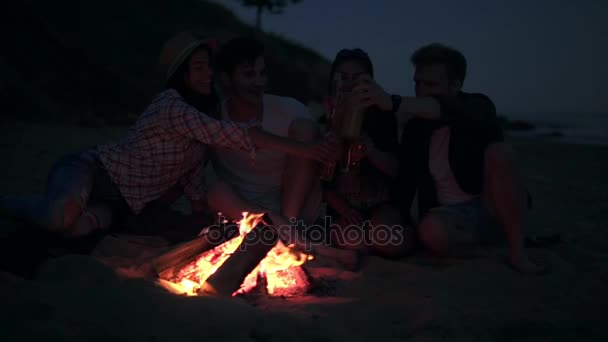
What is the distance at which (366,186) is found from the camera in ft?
11.0

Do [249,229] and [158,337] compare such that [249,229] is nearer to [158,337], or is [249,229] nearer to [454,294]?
[158,337]

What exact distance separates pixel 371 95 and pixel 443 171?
76 centimetres

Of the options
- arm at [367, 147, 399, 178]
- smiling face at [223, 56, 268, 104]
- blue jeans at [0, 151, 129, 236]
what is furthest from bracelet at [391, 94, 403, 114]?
blue jeans at [0, 151, 129, 236]

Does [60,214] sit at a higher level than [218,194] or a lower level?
lower

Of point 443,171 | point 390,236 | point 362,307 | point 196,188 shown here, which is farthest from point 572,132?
point 362,307

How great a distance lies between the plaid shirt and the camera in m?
2.85

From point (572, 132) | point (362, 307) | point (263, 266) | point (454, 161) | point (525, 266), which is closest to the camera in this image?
point (362, 307)

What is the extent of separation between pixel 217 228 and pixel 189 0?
22548mm

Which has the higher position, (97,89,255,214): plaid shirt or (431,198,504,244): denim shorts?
(97,89,255,214): plaid shirt

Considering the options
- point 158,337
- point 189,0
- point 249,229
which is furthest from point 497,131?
point 189,0

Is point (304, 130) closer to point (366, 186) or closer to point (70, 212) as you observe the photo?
point (366, 186)

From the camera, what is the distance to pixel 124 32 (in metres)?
17.4

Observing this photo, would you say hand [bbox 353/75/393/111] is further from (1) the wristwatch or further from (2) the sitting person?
(2) the sitting person

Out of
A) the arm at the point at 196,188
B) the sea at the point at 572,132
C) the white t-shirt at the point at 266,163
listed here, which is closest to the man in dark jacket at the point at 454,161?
the white t-shirt at the point at 266,163
